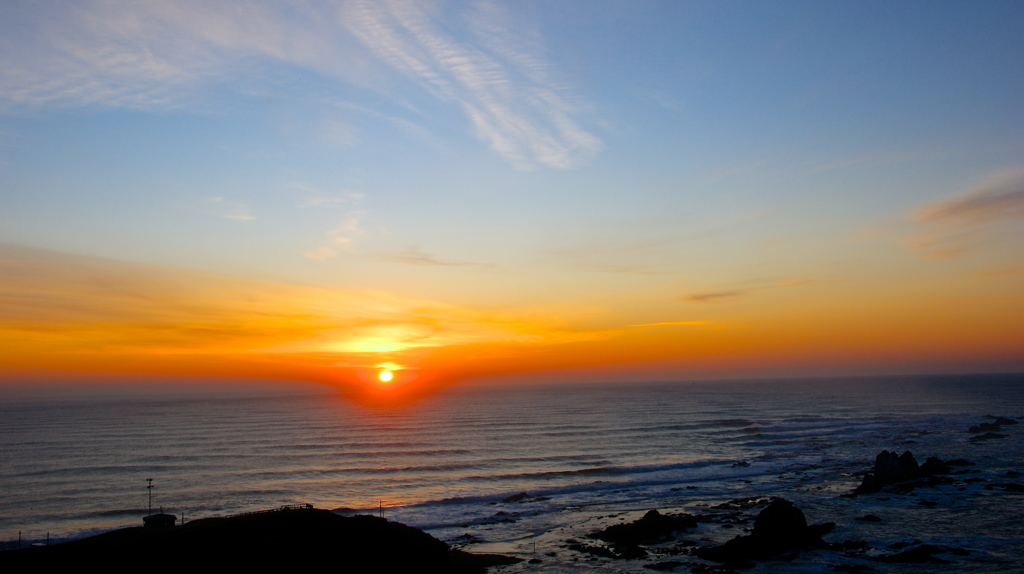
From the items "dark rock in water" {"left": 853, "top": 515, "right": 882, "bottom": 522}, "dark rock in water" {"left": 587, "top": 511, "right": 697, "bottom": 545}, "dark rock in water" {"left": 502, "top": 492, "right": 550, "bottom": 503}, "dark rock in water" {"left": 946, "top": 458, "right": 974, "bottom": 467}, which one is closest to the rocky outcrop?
"dark rock in water" {"left": 946, "top": 458, "right": 974, "bottom": 467}

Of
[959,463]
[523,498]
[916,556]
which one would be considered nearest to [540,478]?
[523,498]

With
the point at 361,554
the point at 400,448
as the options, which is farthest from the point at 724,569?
the point at 400,448

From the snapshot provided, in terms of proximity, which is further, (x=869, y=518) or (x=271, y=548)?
(x=869, y=518)

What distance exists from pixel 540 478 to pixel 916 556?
42.9 metres

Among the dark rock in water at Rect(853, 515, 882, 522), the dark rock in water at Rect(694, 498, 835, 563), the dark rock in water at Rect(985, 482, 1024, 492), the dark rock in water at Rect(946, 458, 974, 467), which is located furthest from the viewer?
the dark rock in water at Rect(946, 458, 974, 467)

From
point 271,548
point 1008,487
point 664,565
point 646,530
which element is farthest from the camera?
point 1008,487

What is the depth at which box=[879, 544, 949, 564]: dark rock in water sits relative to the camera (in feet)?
116

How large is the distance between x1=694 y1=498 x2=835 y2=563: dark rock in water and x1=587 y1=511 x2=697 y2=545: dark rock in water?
4.46m

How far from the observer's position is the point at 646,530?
4338 centimetres

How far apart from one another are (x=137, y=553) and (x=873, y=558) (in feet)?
154

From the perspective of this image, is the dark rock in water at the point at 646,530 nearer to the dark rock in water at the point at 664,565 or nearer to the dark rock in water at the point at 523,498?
the dark rock in water at the point at 664,565

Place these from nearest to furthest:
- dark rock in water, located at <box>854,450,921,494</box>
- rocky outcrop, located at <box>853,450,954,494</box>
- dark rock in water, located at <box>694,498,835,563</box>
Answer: dark rock in water, located at <box>694,498,835,563</box> < rocky outcrop, located at <box>853,450,954,494</box> < dark rock in water, located at <box>854,450,921,494</box>

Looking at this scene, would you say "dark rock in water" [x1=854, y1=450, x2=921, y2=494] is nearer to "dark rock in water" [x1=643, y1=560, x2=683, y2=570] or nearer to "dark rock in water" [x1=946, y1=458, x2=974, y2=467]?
"dark rock in water" [x1=946, y1=458, x2=974, y2=467]

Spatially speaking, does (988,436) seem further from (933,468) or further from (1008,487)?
(1008,487)
